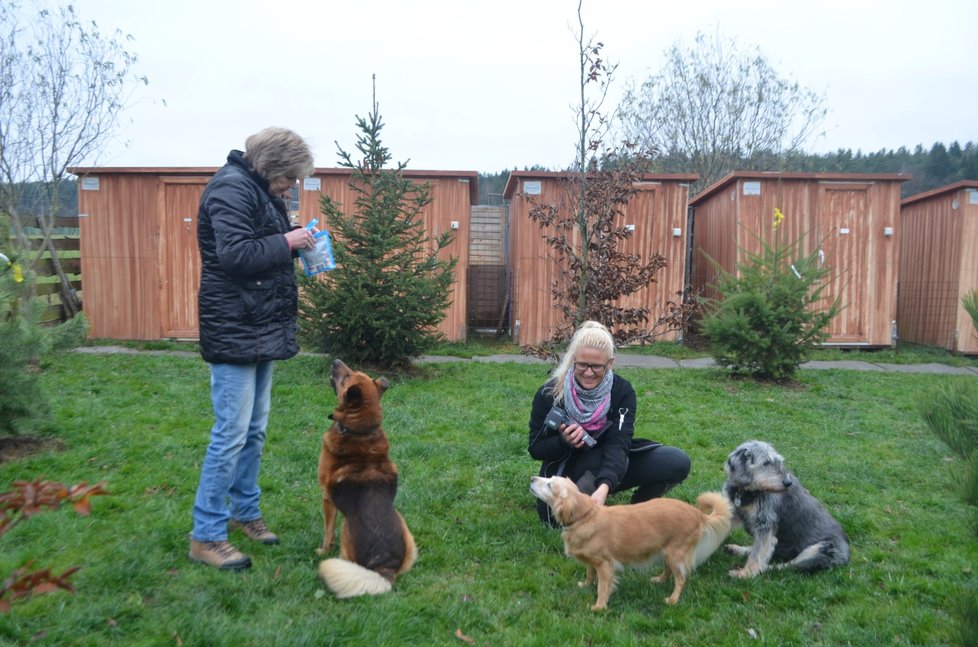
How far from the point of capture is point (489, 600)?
354 centimetres

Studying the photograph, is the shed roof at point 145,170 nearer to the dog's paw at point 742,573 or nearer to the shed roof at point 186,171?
the shed roof at point 186,171

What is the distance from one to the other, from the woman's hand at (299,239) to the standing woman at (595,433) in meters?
1.71

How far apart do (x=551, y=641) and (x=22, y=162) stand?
40.1ft

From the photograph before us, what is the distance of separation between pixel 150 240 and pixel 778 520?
11.6 m

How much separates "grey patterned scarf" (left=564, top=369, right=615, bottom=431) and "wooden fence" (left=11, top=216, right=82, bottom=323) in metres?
10.7

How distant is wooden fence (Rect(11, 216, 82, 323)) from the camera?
1183 cm

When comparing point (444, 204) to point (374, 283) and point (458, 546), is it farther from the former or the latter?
point (458, 546)

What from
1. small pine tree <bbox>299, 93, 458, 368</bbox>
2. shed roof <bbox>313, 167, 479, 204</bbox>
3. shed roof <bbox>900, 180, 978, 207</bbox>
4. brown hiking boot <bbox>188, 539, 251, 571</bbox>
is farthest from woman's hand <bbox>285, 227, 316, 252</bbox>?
shed roof <bbox>900, 180, 978, 207</bbox>

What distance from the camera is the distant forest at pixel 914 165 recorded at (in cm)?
3081

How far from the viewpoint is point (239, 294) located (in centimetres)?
351

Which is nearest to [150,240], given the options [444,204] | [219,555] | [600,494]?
[444,204]

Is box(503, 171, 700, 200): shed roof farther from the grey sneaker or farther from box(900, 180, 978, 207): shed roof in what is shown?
the grey sneaker

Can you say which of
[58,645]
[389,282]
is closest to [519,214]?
[389,282]

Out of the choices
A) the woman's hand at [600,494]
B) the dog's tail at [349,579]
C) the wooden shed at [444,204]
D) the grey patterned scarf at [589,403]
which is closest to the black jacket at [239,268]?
the dog's tail at [349,579]
